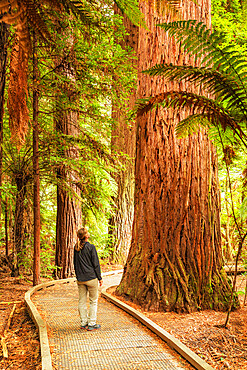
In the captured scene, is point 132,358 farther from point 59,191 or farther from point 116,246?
point 116,246

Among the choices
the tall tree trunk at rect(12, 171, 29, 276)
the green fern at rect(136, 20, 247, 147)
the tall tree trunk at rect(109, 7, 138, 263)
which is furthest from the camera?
the tall tree trunk at rect(109, 7, 138, 263)

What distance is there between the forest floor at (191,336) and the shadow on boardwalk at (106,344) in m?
0.32

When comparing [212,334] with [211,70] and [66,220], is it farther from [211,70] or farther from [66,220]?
[66,220]

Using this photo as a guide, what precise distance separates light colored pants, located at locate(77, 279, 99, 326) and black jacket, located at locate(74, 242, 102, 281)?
0.31 feet

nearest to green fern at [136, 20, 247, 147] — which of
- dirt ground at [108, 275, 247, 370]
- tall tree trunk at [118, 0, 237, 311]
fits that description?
tall tree trunk at [118, 0, 237, 311]

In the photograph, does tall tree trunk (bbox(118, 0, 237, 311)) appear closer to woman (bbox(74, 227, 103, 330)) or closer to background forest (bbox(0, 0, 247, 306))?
background forest (bbox(0, 0, 247, 306))

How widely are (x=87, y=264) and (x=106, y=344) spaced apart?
4.36 feet

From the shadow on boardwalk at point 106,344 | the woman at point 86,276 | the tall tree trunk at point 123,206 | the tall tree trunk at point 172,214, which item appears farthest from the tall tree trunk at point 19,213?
the woman at point 86,276

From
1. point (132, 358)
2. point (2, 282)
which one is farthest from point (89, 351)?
point (2, 282)

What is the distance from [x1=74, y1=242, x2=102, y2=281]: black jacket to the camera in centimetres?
556

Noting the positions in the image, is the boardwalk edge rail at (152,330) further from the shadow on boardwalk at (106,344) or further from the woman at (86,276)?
the woman at (86,276)

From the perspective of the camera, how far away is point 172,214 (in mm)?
6949

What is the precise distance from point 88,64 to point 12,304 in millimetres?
6019

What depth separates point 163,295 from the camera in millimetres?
6551
